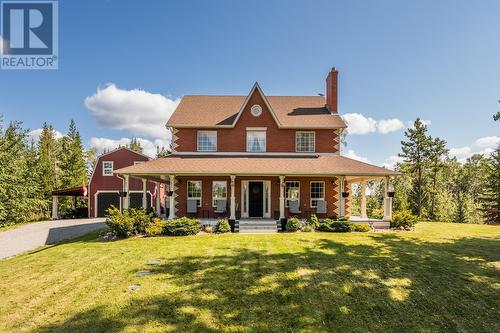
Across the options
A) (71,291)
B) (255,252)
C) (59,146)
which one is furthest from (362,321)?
(59,146)

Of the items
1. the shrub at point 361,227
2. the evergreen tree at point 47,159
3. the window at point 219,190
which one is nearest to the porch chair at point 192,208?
the window at point 219,190

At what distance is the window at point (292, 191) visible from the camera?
18.6m

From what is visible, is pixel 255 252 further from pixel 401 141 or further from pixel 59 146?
pixel 59 146

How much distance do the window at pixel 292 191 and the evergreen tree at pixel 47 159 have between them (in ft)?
96.0

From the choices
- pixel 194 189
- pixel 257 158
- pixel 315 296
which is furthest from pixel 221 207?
pixel 315 296

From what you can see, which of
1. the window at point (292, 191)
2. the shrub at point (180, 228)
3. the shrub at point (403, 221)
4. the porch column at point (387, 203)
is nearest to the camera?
the shrub at point (180, 228)

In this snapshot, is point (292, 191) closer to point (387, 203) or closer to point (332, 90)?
point (387, 203)

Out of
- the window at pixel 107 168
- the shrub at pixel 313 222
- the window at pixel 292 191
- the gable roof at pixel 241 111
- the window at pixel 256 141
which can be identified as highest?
the gable roof at pixel 241 111

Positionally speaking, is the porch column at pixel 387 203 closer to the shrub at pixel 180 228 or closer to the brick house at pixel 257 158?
the brick house at pixel 257 158

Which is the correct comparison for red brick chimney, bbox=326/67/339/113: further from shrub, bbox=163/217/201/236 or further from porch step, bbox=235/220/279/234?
shrub, bbox=163/217/201/236

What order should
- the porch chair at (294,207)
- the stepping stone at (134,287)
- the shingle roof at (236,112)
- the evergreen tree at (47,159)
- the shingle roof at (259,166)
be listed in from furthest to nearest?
the evergreen tree at (47,159) → the shingle roof at (236,112) → the porch chair at (294,207) → the shingle roof at (259,166) → the stepping stone at (134,287)

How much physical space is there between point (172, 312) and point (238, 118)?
587 inches

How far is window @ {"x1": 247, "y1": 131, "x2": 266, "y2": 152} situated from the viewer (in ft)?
64.5

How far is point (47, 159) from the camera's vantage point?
35.4 metres
